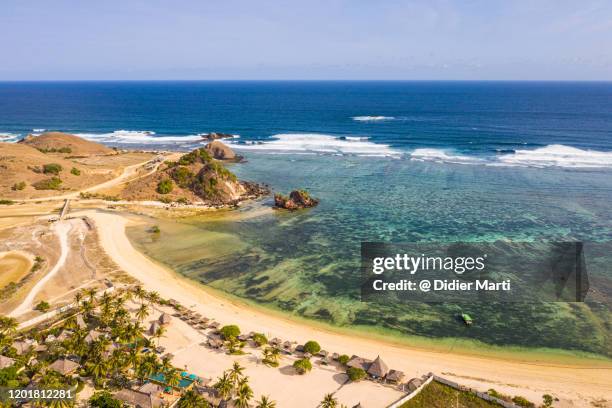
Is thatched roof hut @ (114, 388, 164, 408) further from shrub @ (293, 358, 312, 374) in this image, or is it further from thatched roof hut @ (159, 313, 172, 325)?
shrub @ (293, 358, 312, 374)

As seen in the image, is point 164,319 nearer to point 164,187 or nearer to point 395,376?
point 395,376

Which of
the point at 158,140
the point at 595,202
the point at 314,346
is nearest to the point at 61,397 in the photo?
the point at 314,346

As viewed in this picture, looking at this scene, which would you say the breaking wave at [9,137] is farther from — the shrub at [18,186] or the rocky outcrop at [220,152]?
the rocky outcrop at [220,152]

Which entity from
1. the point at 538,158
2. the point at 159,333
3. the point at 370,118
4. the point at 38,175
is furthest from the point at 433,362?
the point at 370,118

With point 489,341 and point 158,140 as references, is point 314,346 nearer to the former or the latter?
point 489,341

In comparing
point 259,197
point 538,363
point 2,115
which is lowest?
point 538,363

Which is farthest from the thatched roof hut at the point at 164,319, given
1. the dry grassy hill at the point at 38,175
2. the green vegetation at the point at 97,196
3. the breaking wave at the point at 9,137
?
the breaking wave at the point at 9,137
